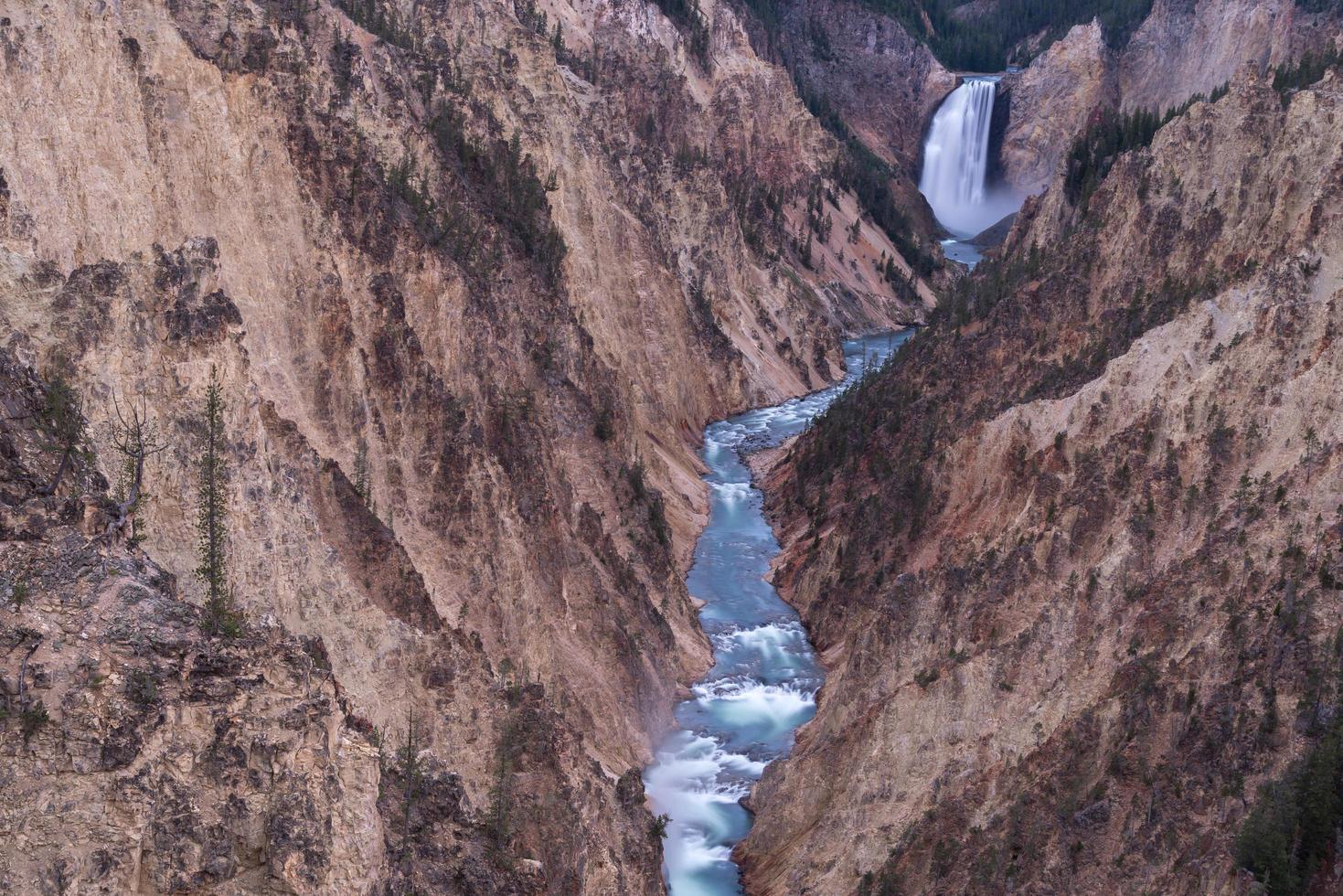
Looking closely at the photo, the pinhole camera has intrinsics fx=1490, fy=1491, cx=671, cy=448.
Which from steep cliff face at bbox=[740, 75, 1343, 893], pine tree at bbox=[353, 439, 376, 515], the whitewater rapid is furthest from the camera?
the whitewater rapid

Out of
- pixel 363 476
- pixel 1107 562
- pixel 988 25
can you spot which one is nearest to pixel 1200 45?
pixel 988 25

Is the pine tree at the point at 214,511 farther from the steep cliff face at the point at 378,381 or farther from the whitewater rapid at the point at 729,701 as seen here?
the whitewater rapid at the point at 729,701

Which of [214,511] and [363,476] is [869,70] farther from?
[214,511]

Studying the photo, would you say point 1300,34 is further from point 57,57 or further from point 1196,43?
point 57,57

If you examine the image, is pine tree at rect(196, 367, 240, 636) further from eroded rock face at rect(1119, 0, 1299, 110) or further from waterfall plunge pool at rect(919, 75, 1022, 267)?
waterfall plunge pool at rect(919, 75, 1022, 267)

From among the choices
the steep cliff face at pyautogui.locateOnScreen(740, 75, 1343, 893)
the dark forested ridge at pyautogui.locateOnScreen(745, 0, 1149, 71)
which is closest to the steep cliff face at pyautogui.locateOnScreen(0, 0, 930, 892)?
the steep cliff face at pyautogui.locateOnScreen(740, 75, 1343, 893)
